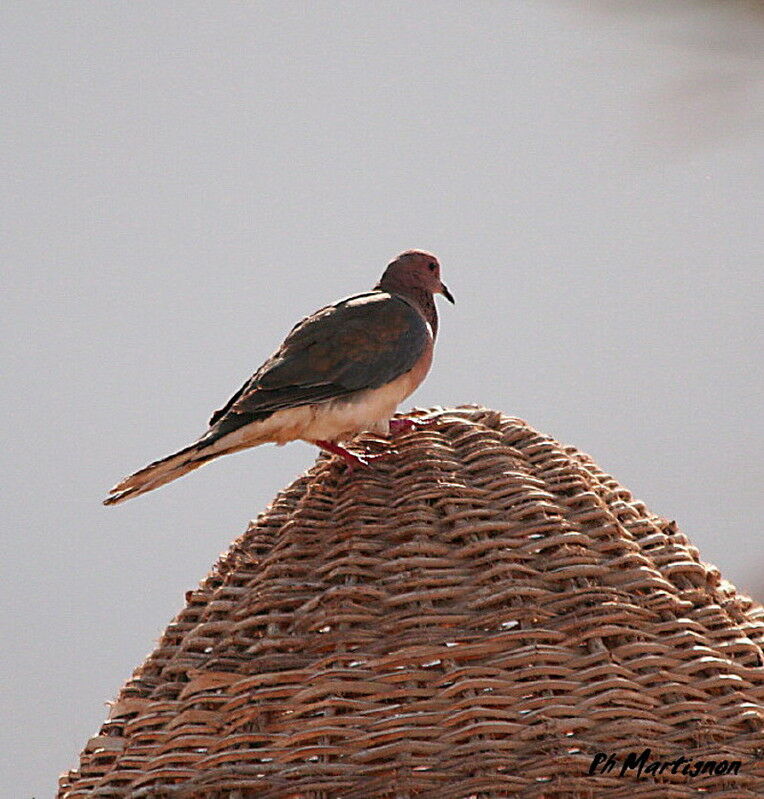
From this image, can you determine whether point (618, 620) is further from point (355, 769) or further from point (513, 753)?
point (355, 769)

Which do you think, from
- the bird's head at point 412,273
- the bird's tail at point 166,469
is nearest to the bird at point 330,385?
the bird's tail at point 166,469

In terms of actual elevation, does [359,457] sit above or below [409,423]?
below

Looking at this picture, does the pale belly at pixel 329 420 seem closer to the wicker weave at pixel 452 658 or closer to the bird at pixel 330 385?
the bird at pixel 330 385

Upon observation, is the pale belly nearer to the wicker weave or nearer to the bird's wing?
the bird's wing

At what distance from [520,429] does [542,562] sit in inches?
15.2

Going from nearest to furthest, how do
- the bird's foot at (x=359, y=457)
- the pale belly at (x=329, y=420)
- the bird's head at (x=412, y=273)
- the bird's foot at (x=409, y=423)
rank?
the bird's foot at (x=359, y=457) → the bird's foot at (x=409, y=423) → the pale belly at (x=329, y=420) → the bird's head at (x=412, y=273)

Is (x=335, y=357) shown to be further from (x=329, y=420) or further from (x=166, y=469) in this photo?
(x=166, y=469)

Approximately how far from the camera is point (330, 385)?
2.44 m

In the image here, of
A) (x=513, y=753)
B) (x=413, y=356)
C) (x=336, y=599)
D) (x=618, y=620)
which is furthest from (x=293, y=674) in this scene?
(x=413, y=356)

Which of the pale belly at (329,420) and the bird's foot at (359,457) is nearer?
the bird's foot at (359,457)

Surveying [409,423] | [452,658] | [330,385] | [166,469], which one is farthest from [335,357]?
[452,658]

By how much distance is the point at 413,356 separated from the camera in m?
2.63

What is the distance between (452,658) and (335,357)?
1.04m

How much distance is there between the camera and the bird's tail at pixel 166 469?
2027 millimetres
